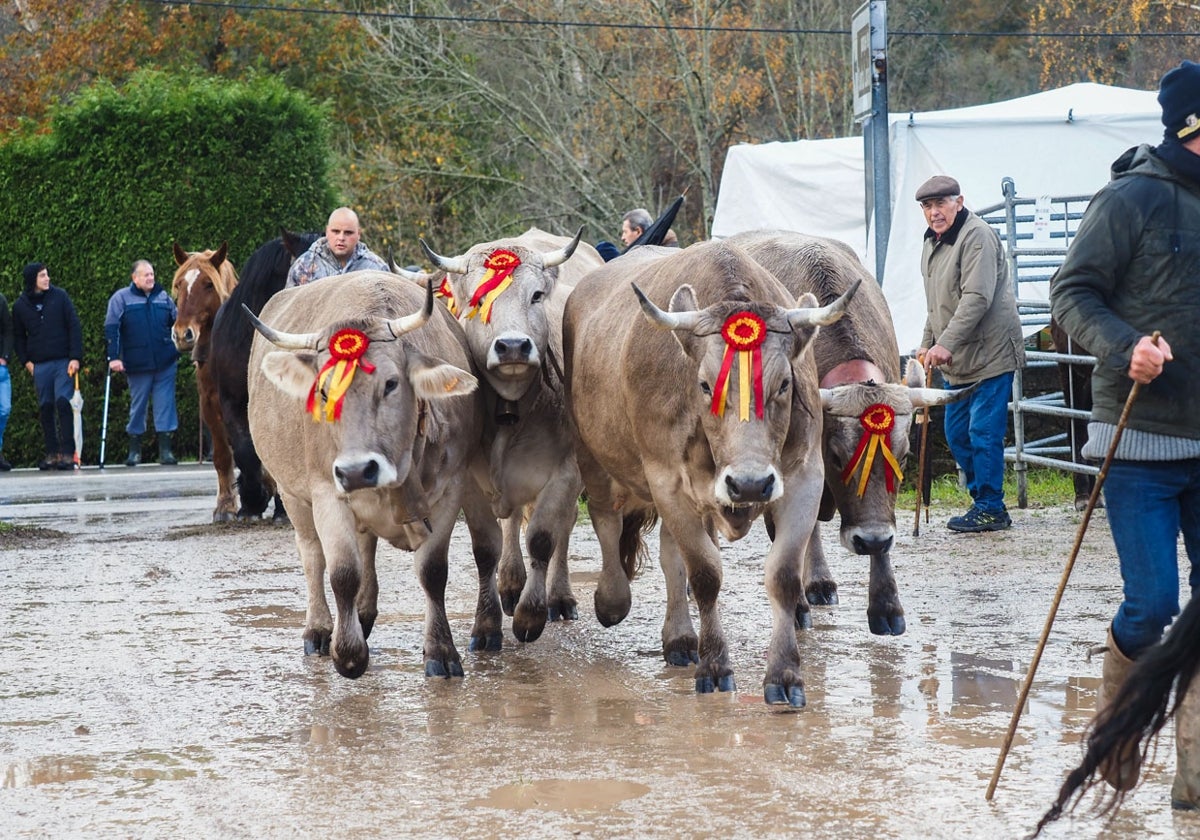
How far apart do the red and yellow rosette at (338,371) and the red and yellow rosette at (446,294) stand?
5.13ft

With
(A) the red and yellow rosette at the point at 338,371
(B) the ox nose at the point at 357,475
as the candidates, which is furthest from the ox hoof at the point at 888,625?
(A) the red and yellow rosette at the point at 338,371

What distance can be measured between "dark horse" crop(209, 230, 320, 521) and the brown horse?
217mm

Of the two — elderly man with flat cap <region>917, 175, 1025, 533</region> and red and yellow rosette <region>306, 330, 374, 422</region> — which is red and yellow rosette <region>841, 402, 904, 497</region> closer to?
red and yellow rosette <region>306, 330, 374, 422</region>

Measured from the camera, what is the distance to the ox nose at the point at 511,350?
26.6 ft

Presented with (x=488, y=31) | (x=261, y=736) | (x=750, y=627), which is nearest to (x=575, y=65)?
(x=488, y=31)

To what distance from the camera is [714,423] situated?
666 centimetres

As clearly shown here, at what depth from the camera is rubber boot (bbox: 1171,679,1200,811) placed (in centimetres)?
479

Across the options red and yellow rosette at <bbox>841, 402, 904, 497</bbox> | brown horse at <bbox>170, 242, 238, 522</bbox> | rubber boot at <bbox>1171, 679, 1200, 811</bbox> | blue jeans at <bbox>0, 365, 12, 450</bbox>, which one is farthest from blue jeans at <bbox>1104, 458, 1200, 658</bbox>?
blue jeans at <bbox>0, 365, 12, 450</bbox>

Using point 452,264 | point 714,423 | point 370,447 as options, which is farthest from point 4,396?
point 714,423

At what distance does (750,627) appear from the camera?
8.62m

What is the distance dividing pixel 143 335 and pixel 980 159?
9.13 m

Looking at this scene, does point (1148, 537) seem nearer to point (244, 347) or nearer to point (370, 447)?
point (370, 447)

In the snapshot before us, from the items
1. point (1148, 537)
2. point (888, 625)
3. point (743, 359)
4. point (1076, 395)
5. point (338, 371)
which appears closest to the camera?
point (1148, 537)

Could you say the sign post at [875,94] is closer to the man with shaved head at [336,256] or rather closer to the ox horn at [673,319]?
the man with shaved head at [336,256]
